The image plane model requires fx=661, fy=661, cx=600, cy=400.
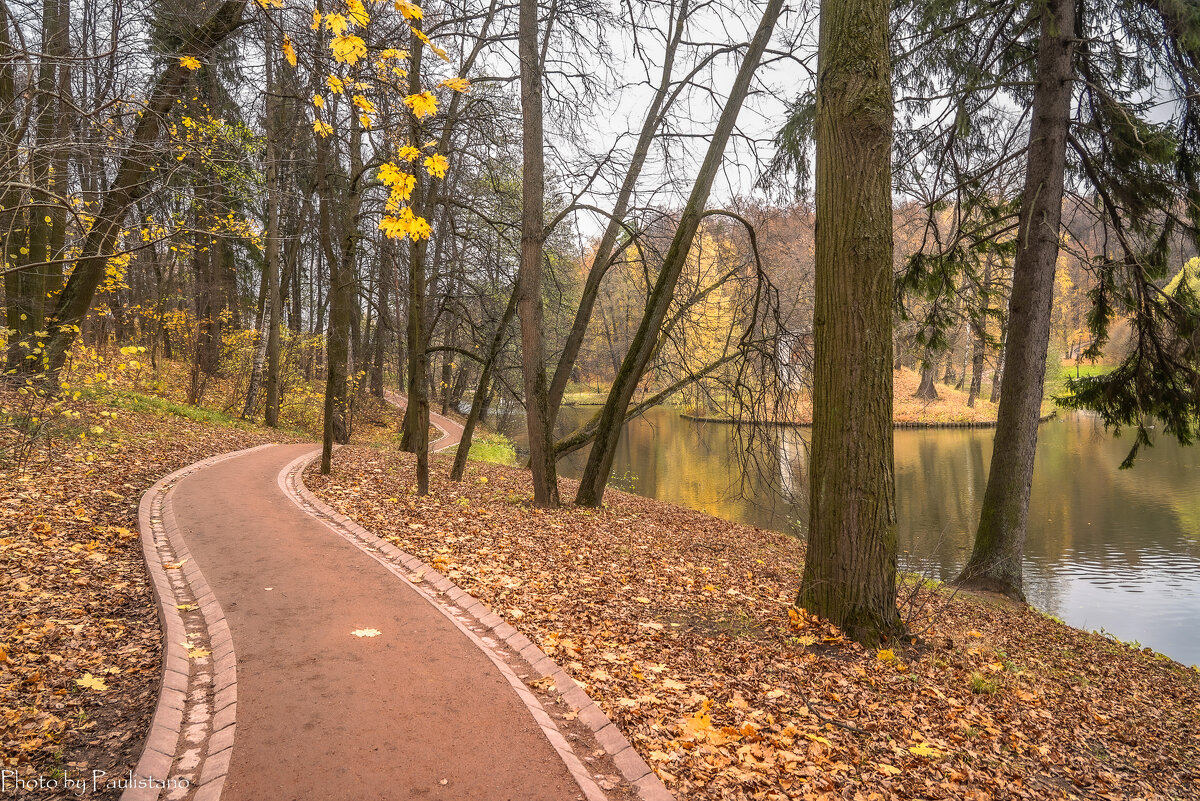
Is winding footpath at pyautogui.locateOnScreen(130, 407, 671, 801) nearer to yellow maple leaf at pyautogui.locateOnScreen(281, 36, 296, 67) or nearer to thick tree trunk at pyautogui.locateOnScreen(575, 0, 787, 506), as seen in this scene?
Result: yellow maple leaf at pyautogui.locateOnScreen(281, 36, 296, 67)

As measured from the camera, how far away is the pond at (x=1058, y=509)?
948 centimetres

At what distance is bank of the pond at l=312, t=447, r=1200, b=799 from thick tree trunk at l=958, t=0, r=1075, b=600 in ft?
2.82

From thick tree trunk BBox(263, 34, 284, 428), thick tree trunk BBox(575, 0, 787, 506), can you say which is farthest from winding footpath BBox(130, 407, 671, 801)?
thick tree trunk BBox(263, 34, 284, 428)

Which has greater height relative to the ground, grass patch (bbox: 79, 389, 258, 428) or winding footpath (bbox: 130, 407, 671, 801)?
grass patch (bbox: 79, 389, 258, 428)

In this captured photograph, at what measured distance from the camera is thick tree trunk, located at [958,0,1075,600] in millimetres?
8312

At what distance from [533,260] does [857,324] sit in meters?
5.31

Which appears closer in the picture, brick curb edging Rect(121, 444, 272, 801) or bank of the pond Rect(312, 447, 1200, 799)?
brick curb edging Rect(121, 444, 272, 801)

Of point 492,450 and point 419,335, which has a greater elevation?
point 419,335

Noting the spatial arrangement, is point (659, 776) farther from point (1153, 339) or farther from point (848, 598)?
point (1153, 339)

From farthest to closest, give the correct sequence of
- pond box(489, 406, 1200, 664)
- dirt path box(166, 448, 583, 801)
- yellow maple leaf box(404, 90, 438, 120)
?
pond box(489, 406, 1200, 664)
yellow maple leaf box(404, 90, 438, 120)
dirt path box(166, 448, 583, 801)

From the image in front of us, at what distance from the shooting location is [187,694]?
153 inches

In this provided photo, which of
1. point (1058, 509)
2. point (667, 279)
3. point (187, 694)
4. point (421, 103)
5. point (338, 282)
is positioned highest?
point (421, 103)

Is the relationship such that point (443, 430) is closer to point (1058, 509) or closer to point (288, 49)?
point (1058, 509)

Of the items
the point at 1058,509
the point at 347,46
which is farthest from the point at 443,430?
the point at 347,46
